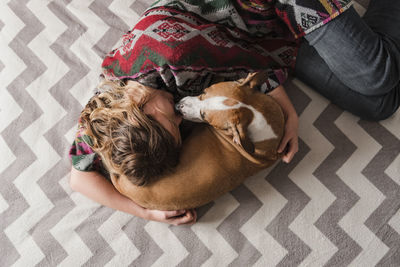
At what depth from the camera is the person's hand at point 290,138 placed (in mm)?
1146

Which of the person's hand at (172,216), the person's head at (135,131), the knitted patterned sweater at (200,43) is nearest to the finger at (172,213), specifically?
the person's hand at (172,216)

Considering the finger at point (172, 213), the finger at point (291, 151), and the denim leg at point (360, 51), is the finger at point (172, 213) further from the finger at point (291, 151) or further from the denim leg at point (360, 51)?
the denim leg at point (360, 51)

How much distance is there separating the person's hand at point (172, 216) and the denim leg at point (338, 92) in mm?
670

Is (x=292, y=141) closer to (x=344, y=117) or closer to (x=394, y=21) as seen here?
(x=344, y=117)

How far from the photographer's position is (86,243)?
3.92 ft

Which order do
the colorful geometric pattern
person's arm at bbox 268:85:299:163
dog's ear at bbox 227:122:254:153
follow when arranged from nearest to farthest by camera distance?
dog's ear at bbox 227:122:254:153 → the colorful geometric pattern → person's arm at bbox 268:85:299:163

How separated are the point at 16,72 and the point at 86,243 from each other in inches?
29.8

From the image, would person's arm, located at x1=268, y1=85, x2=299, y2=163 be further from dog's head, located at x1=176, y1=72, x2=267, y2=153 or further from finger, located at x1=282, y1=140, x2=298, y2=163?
dog's head, located at x1=176, y1=72, x2=267, y2=153

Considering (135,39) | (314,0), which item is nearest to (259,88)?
(314,0)

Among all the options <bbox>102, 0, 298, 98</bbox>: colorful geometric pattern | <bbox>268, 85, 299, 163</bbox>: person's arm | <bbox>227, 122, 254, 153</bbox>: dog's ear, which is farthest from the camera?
<bbox>268, 85, 299, 163</bbox>: person's arm

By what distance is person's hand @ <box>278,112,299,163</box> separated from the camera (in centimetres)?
115

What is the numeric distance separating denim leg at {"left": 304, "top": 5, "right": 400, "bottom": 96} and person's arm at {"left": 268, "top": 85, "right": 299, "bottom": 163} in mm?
202

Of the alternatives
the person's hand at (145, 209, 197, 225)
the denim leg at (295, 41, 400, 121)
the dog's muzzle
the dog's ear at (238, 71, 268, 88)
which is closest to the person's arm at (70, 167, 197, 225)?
the person's hand at (145, 209, 197, 225)

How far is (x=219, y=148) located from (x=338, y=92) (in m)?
0.52
